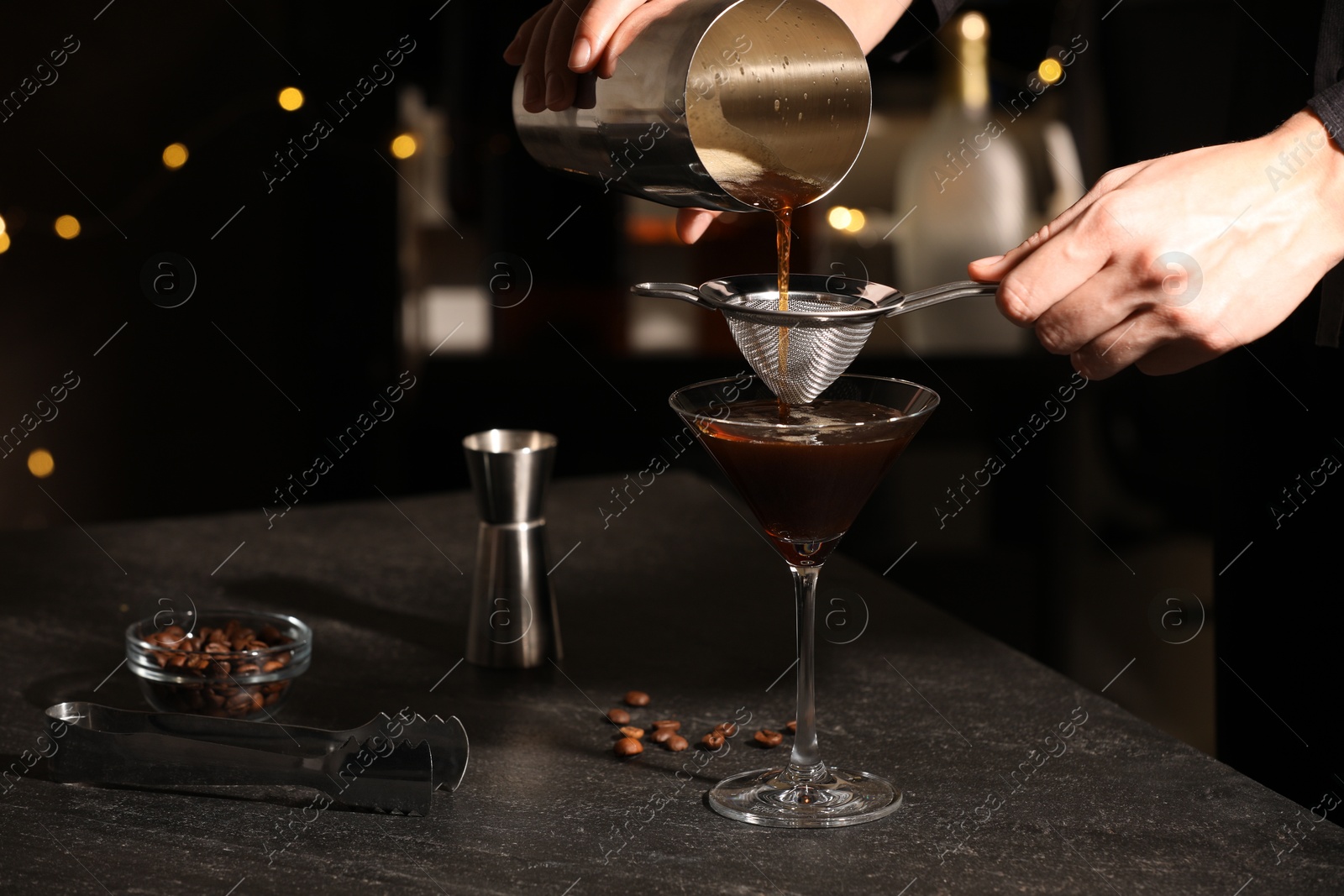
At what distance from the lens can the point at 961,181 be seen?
9.63ft

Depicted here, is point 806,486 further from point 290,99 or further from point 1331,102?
point 290,99

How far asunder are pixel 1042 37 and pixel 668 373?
3.87 feet

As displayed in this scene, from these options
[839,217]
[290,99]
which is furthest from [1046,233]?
[290,99]

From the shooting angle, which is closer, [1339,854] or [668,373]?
[1339,854]

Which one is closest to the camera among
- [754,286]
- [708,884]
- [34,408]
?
[708,884]

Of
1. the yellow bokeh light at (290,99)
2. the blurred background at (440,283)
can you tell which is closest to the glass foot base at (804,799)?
the blurred background at (440,283)

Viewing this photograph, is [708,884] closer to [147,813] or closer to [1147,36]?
[147,813]

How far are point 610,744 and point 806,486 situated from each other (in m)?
0.32

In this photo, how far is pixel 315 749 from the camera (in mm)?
1158

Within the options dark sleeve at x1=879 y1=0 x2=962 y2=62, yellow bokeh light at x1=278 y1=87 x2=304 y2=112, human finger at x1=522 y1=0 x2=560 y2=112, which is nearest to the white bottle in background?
dark sleeve at x1=879 y1=0 x2=962 y2=62

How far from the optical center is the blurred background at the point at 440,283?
302cm

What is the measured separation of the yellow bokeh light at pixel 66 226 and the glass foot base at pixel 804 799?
247cm

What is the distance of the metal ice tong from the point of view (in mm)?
1112

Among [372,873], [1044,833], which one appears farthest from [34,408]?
[1044,833]
